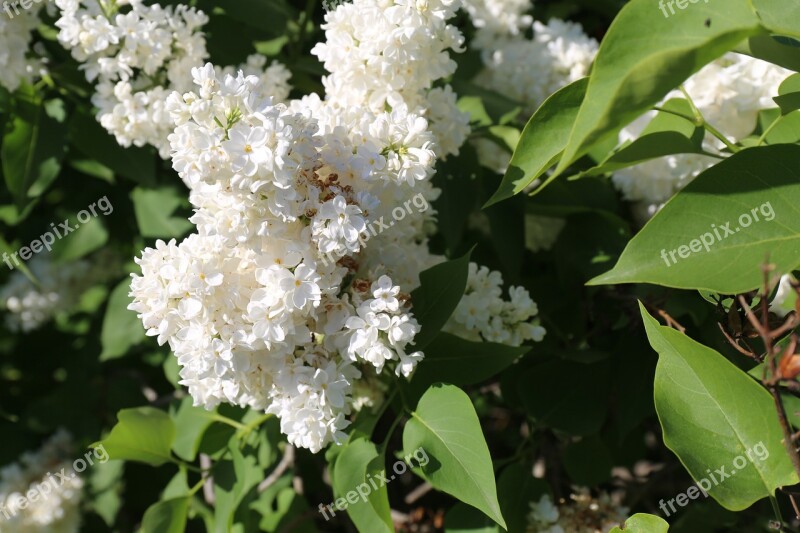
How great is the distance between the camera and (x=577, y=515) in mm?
2105

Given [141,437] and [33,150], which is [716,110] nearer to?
[141,437]

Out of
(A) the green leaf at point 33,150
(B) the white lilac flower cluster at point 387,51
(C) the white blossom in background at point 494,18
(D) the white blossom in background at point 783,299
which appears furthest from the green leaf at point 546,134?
(A) the green leaf at point 33,150

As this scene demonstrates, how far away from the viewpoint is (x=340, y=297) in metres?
1.73

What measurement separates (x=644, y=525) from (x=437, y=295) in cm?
64

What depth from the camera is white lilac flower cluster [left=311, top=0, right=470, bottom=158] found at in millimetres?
1788

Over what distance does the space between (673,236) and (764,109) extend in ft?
2.72

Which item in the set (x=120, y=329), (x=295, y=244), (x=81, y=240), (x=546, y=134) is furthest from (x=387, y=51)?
(x=81, y=240)

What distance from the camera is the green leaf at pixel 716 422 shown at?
5.00 ft

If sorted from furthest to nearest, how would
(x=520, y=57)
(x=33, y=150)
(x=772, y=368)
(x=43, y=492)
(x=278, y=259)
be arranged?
(x=43, y=492) → (x=520, y=57) → (x=33, y=150) → (x=278, y=259) → (x=772, y=368)

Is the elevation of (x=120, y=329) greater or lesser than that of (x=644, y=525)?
lesser

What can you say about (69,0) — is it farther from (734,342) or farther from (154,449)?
(734,342)

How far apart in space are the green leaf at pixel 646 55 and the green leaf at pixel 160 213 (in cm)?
160

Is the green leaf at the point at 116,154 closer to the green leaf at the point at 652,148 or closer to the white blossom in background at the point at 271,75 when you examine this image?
the white blossom in background at the point at 271,75

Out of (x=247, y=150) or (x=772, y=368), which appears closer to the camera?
(x=772, y=368)
